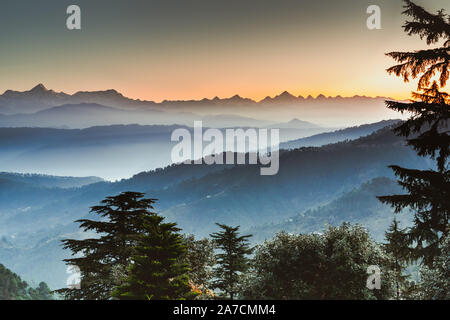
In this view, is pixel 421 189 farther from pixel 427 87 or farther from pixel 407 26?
pixel 407 26

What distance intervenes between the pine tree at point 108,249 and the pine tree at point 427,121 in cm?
1853

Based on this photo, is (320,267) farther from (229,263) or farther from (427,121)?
(229,263)

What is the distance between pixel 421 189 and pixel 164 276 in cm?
1449

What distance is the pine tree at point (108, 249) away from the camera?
29938mm

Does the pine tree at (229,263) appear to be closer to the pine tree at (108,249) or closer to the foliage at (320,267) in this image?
the pine tree at (108,249)

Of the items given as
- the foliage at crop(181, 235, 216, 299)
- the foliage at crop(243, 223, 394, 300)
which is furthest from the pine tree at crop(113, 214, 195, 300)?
the foliage at crop(181, 235, 216, 299)

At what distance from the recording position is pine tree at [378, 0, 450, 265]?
16594mm

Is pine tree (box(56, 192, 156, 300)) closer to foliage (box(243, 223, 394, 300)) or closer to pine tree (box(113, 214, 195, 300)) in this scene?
pine tree (box(113, 214, 195, 300))

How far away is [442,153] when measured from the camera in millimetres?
16719

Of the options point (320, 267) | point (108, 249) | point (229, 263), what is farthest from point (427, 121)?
point (229, 263)

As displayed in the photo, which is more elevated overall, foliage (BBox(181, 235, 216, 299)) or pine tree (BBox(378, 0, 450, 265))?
pine tree (BBox(378, 0, 450, 265))

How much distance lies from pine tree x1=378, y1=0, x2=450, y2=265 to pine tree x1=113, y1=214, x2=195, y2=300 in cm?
1232
